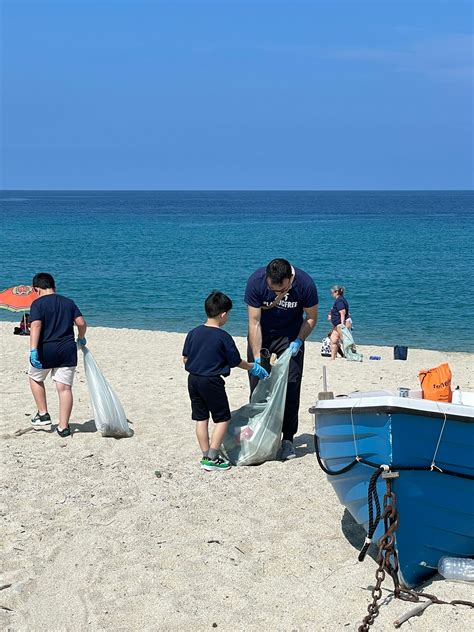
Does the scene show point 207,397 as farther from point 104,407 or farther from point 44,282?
point 44,282

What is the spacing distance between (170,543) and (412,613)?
1816 millimetres

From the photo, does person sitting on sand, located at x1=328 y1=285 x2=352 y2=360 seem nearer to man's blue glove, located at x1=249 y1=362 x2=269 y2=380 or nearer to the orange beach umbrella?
the orange beach umbrella

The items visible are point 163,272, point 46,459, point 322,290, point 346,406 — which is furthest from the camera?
point 163,272

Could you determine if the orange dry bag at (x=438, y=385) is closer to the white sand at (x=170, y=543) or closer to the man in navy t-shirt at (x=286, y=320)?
the white sand at (x=170, y=543)

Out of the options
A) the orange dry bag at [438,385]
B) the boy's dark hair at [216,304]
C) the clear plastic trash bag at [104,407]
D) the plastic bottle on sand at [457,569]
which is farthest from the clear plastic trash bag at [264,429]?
the plastic bottle on sand at [457,569]

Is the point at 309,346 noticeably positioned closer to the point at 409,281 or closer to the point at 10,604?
the point at 10,604

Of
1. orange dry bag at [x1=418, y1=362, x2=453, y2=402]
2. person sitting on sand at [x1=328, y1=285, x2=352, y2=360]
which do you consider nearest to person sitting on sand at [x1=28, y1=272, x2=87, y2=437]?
orange dry bag at [x1=418, y1=362, x2=453, y2=402]

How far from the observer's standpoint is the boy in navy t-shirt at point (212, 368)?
23.3 ft

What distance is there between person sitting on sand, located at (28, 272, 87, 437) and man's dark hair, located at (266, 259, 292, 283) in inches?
81.6

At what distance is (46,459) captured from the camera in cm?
769

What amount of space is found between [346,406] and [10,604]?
7.62 feet

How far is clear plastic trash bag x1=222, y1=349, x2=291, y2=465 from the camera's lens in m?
7.46

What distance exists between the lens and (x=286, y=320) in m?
7.56

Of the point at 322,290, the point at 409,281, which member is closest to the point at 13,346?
the point at 322,290
